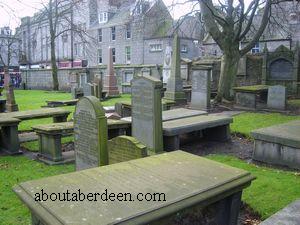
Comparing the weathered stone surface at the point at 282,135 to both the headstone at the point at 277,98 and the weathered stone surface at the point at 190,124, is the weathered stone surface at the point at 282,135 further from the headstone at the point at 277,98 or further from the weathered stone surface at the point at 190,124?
the headstone at the point at 277,98

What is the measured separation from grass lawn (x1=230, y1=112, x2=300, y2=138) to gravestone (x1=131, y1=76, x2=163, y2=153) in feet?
12.2

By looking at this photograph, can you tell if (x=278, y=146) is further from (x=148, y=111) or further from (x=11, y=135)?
(x=11, y=135)

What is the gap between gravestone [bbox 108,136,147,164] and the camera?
5516mm

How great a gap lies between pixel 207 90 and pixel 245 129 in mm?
4103

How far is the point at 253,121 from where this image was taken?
12.0 meters

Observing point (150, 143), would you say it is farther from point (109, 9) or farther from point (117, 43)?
point (109, 9)

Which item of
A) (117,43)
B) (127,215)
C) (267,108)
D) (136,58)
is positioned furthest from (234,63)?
(117,43)

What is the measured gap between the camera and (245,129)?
10633mm

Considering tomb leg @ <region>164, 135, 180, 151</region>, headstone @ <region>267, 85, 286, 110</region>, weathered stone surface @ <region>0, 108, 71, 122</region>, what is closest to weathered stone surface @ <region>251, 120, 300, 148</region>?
tomb leg @ <region>164, 135, 180, 151</region>

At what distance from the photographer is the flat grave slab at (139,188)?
3023 millimetres

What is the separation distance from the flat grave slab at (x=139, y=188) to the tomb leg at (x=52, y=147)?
12.4ft

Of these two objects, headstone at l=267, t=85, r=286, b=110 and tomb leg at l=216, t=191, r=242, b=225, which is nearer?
tomb leg at l=216, t=191, r=242, b=225

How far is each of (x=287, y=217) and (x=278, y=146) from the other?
4.05 metres

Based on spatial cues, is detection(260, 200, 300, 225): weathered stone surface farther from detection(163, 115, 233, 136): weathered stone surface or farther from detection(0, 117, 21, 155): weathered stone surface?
detection(0, 117, 21, 155): weathered stone surface
